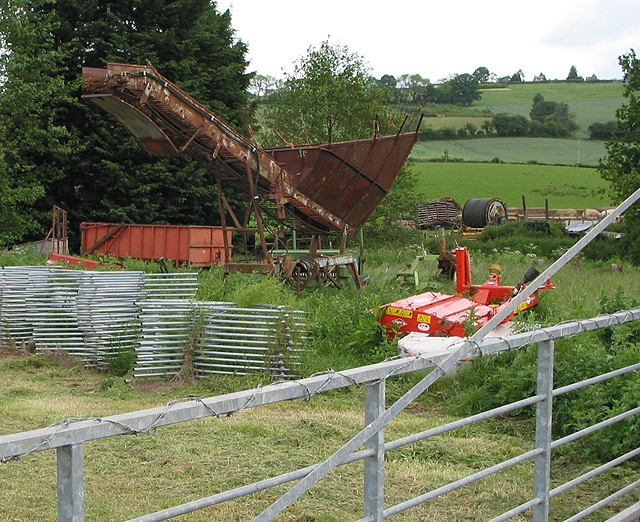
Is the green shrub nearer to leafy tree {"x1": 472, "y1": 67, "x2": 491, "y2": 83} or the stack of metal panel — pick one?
the stack of metal panel

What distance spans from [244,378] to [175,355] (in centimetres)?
106

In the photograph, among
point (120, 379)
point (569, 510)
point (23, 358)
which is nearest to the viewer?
point (569, 510)

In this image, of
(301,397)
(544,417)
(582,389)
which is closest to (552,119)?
(582,389)

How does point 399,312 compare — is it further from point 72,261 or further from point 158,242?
point 158,242

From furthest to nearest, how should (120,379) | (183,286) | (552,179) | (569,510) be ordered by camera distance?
(552,179) < (183,286) < (120,379) < (569,510)

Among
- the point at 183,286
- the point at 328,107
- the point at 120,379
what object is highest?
the point at 328,107

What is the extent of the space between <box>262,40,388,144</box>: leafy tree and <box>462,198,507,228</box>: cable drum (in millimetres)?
10437

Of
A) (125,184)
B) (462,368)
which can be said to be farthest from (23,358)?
(125,184)

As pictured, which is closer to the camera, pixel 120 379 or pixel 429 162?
pixel 120 379

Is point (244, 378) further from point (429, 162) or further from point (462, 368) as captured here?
point (429, 162)

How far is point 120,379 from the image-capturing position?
33.8 feet

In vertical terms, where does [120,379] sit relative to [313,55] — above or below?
below

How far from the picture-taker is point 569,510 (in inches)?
208

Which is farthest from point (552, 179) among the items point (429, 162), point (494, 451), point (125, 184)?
point (494, 451)
